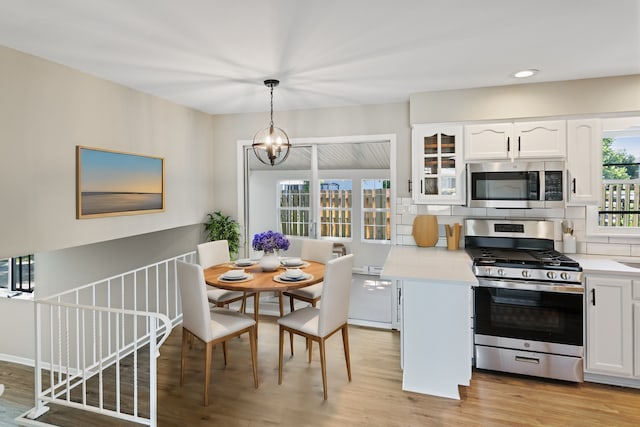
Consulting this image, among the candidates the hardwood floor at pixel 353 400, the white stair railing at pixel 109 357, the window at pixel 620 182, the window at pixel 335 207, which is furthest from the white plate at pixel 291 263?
the window at pixel 620 182

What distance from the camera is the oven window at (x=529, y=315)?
9.10 ft

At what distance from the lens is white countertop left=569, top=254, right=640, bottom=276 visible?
2697 millimetres

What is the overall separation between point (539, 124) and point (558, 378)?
213cm

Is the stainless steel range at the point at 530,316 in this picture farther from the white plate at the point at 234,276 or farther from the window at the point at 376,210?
the white plate at the point at 234,276

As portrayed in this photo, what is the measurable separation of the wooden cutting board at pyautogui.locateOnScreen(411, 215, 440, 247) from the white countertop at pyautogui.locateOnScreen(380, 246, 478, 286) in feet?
0.29

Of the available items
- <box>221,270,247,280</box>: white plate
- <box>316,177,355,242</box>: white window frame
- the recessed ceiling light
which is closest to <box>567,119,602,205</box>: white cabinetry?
the recessed ceiling light

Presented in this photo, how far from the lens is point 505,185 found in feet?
10.8

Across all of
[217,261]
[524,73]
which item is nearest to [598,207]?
[524,73]

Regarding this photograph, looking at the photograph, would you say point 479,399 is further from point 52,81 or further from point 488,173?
point 52,81

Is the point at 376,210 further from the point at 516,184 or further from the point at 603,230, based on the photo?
the point at 603,230

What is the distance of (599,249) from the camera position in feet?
10.8

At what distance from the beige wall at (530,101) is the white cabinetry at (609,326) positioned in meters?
1.50

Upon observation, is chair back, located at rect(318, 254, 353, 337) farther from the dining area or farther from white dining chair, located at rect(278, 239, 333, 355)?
white dining chair, located at rect(278, 239, 333, 355)

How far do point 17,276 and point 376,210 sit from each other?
5070 millimetres
